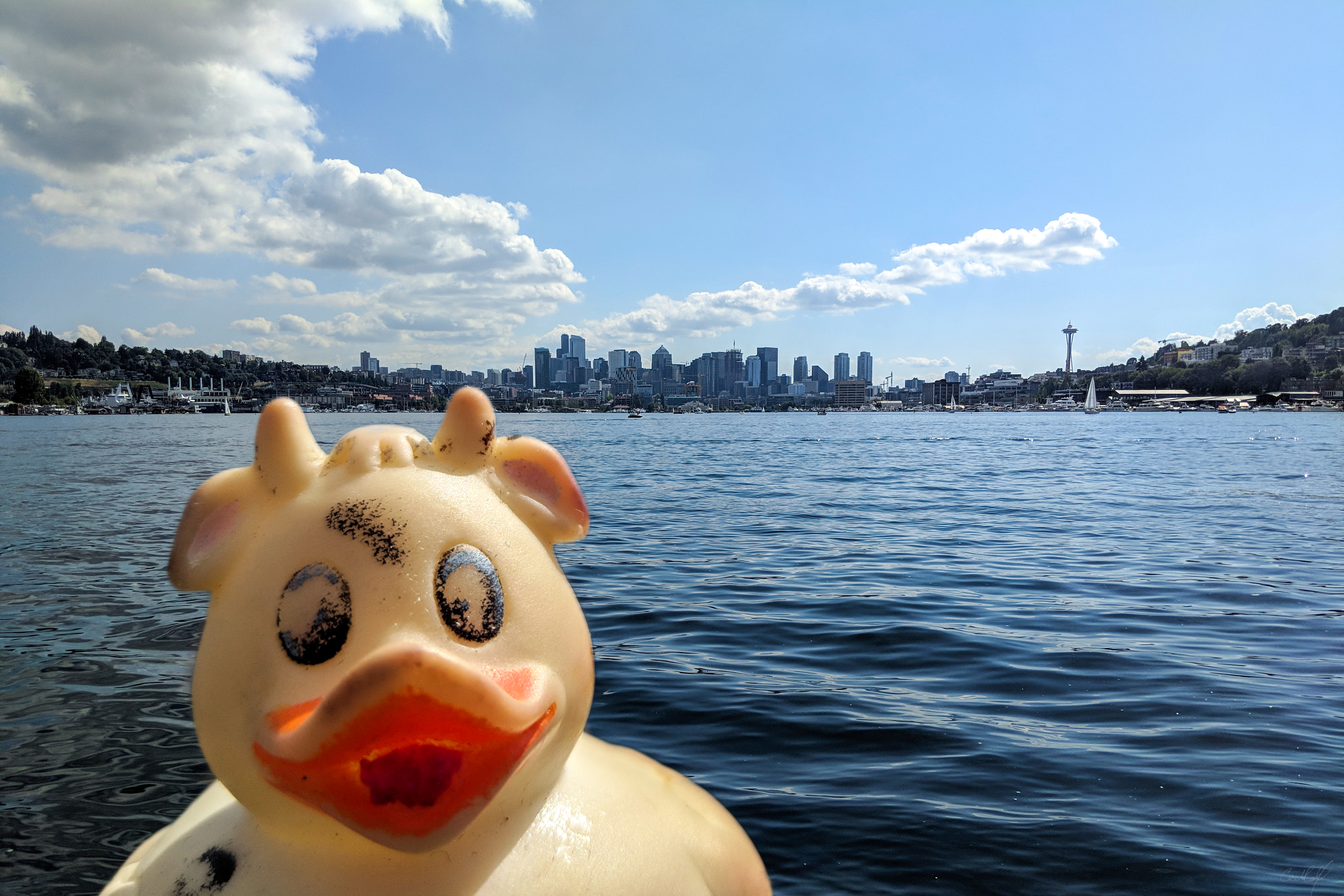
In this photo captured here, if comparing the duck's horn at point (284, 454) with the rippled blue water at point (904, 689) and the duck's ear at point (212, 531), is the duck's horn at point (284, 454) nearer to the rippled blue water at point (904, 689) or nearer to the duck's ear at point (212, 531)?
the duck's ear at point (212, 531)

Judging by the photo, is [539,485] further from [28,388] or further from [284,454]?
[28,388]

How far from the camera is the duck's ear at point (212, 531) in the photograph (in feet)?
5.87

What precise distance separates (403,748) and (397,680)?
0.16 meters

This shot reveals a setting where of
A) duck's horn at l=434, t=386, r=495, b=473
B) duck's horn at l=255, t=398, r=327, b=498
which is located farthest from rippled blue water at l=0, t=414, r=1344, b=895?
duck's horn at l=255, t=398, r=327, b=498

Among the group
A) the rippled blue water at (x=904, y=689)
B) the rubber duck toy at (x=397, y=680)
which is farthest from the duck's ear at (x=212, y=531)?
the rippled blue water at (x=904, y=689)

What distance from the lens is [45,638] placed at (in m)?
6.60

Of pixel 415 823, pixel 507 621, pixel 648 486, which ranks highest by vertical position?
pixel 507 621

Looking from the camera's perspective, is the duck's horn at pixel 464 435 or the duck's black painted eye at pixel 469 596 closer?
the duck's black painted eye at pixel 469 596

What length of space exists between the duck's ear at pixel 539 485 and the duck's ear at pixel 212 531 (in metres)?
0.57

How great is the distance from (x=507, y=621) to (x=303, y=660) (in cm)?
40

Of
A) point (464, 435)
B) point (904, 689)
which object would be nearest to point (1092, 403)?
point (904, 689)

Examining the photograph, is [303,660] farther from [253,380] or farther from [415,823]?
[253,380]

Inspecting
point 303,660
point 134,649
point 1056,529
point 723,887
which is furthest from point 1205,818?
point 1056,529

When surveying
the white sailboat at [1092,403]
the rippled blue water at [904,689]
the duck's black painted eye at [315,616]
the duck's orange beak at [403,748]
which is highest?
the white sailboat at [1092,403]
